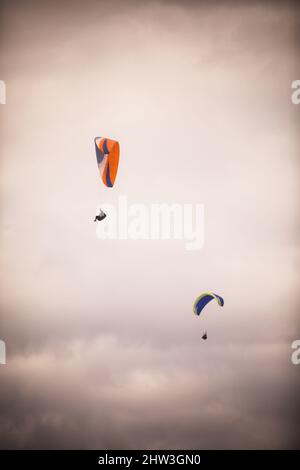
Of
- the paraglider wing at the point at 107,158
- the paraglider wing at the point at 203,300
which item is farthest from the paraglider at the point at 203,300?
the paraglider wing at the point at 107,158

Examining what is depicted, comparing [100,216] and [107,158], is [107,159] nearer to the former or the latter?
[107,158]

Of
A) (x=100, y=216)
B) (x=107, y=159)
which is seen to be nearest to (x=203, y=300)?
(x=100, y=216)

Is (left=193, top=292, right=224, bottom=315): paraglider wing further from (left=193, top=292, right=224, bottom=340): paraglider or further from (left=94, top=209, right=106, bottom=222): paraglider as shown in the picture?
(left=94, top=209, right=106, bottom=222): paraglider

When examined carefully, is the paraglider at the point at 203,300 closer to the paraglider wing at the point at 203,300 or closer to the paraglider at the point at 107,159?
the paraglider wing at the point at 203,300

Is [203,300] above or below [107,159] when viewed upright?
below

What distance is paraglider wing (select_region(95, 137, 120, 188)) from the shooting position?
12.1m

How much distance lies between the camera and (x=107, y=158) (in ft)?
40.2

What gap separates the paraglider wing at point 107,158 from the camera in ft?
39.6

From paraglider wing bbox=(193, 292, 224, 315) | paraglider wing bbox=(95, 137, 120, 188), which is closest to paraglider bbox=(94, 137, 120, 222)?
paraglider wing bbox=(95, 137, 120, 188)

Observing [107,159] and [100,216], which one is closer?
[107,159]
